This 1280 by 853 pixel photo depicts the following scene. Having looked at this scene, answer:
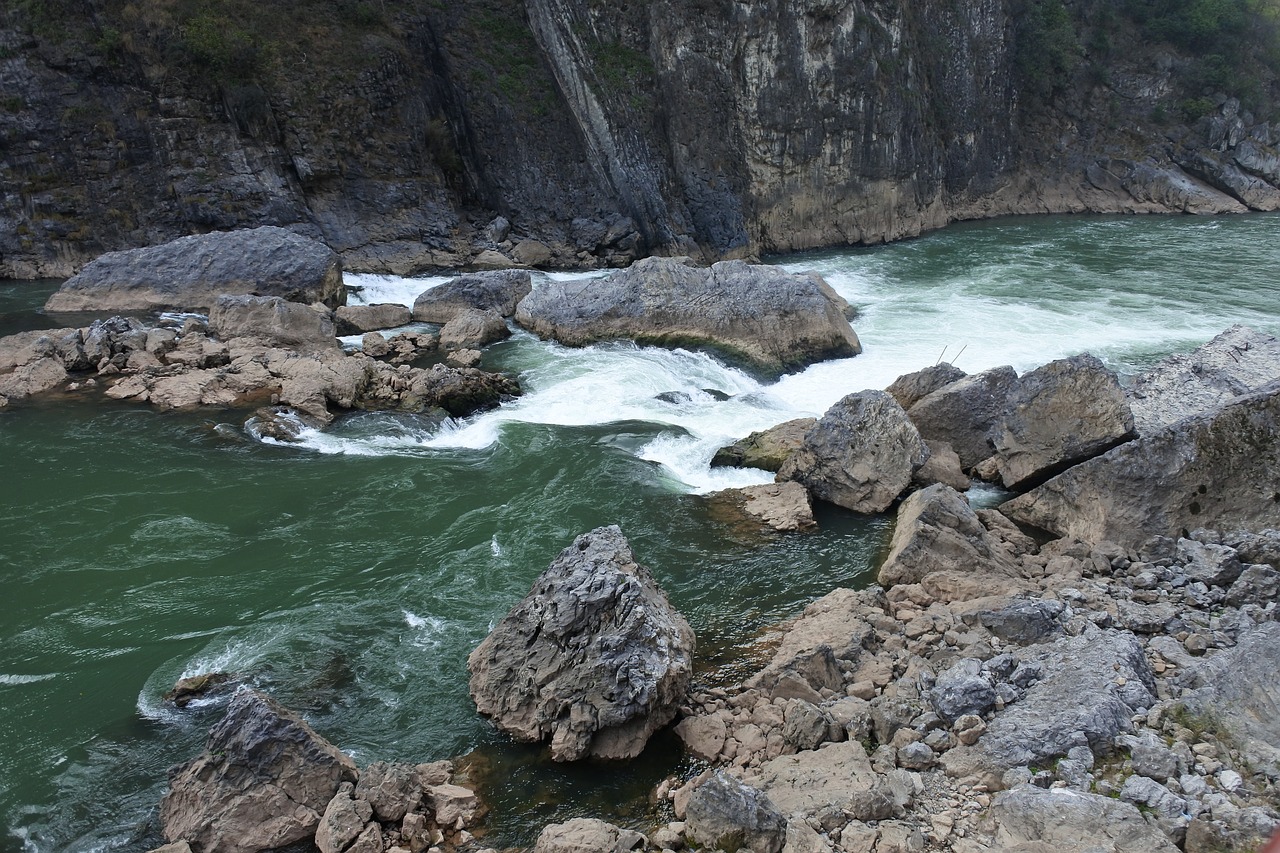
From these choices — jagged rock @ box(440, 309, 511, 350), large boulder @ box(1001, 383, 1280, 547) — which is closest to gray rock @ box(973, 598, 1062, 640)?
large boulder @ box(1001, 383, 1280, 547)

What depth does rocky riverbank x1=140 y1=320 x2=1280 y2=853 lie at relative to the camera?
5605 millimetres

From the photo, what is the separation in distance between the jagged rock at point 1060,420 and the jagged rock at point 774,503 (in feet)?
9.08

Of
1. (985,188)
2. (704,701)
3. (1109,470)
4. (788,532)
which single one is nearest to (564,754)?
(704,701)

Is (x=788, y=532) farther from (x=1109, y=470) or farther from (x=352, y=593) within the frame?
(x=352, y=593)

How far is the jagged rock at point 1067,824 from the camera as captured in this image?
16.5ft

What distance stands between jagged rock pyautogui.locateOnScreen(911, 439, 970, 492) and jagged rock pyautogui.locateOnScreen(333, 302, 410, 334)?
11.9 meters

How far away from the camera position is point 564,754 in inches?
279

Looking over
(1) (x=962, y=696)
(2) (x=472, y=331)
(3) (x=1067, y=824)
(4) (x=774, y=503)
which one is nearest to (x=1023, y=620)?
(1) (x=962, y=696)

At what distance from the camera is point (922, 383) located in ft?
44.3

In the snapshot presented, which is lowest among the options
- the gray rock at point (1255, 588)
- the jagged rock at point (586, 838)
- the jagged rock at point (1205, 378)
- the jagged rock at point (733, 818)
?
the jagged rock at point (586, 838)

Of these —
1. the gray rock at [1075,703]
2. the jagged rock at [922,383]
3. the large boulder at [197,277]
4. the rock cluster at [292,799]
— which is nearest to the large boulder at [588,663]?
the rock cluster at [292,799]

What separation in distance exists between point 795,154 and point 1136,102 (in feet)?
72.2

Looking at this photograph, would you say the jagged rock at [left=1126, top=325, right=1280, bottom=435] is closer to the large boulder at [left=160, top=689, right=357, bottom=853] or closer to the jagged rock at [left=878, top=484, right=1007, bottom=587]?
the jagged rock at [left=878, top=484, right=1007, bottom=587]

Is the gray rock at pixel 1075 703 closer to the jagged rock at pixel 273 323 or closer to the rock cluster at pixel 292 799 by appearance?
the rock cluster at pixel 292 799
